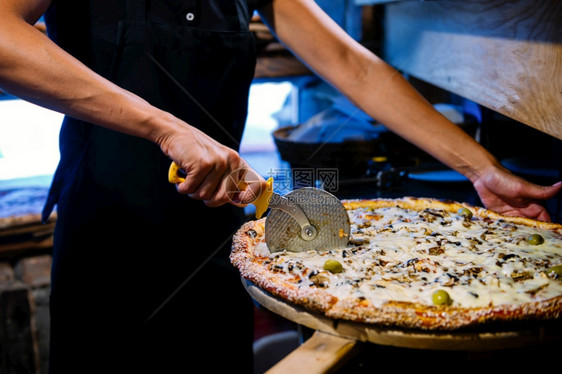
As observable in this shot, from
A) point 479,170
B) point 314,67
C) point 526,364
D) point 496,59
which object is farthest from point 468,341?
point 314,67

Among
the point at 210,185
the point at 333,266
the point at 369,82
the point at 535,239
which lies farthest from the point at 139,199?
the point at 535,239

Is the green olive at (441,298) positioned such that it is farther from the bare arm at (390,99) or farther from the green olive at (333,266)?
the bare arm at (390,99)

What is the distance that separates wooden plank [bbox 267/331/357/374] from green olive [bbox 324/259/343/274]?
0.22 metres

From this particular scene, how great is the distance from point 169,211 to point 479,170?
1022 millimetres

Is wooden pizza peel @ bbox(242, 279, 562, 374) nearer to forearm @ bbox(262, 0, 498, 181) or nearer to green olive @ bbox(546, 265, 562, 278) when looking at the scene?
green olive @ bbox(546, 265, 562, 278)

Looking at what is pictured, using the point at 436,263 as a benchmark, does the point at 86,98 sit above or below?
above

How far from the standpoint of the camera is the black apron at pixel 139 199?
1674mm

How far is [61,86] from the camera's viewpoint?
3.96 ft

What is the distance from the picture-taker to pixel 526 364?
122cm

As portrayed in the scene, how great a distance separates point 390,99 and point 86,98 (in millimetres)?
1027

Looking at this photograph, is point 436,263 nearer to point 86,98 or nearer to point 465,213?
point 465,213

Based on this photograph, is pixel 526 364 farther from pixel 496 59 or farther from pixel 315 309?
pixel 496 59

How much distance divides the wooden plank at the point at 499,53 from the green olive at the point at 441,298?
1.97 ft

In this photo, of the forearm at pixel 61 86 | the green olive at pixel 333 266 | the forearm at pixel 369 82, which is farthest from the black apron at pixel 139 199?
the green olive at pixel 333 266
